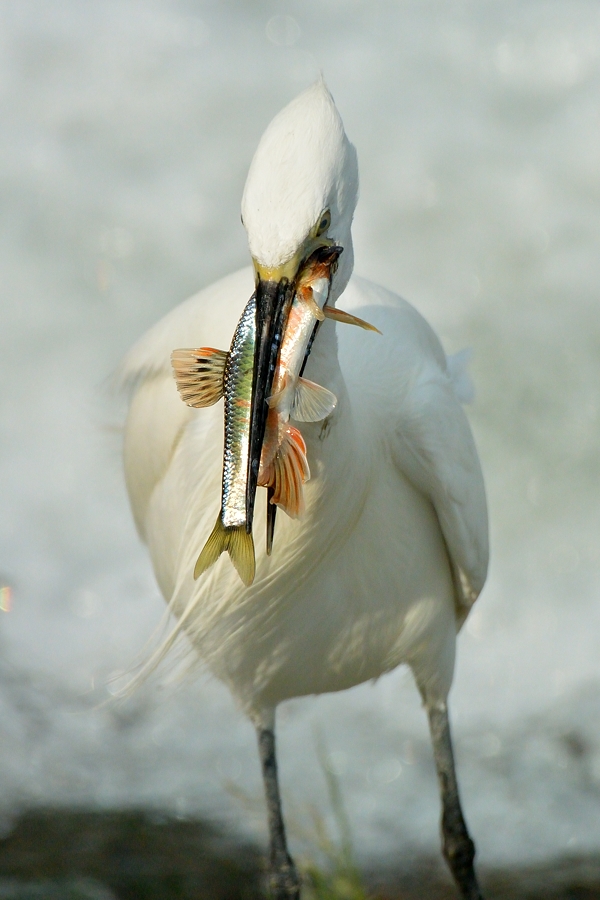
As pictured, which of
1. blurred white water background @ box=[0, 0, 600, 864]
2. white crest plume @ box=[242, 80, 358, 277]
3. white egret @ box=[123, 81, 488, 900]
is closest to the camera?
white crest plume @ box=[242, 80, 358, 277]

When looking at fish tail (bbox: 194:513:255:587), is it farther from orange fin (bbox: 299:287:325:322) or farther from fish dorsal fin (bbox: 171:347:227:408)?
orange fin (bbox: 299:287:325:322)

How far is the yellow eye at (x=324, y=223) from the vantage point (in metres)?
1.36

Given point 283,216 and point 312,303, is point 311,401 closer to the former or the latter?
point 312,303

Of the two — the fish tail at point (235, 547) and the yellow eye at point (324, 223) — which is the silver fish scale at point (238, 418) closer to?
the fish tail at point (235, 547)

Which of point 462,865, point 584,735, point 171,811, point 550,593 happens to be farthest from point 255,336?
point 550,593

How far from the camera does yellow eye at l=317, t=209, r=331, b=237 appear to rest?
1360 mm

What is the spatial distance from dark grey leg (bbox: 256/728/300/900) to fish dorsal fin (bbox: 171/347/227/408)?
154 centimetres

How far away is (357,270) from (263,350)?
14.3 ft

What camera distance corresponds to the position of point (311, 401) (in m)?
1.36

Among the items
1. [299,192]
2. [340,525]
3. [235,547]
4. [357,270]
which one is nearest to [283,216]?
[299,192]

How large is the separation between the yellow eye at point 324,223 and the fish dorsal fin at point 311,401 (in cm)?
20

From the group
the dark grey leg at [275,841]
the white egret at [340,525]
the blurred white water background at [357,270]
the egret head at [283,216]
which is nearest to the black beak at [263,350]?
the egret head at [283,216]

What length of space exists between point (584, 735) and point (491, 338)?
234 centimetres

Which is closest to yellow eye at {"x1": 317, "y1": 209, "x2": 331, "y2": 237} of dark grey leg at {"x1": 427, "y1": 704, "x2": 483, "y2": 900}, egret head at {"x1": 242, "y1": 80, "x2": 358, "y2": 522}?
egret head at {"x1": 242, "y1": 80, "x2": 358, "y2": 522}
